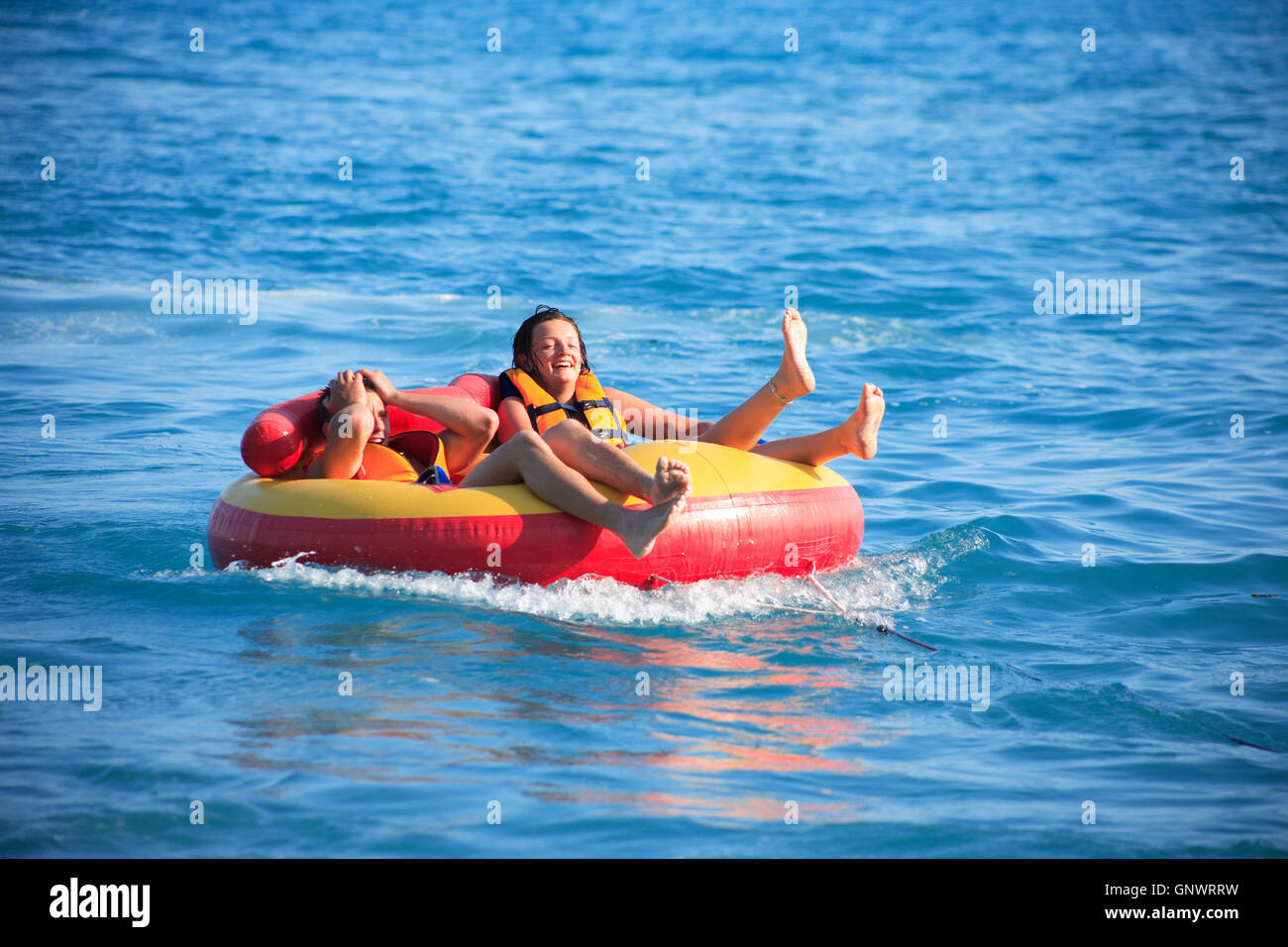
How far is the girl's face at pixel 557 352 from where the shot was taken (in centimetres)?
559

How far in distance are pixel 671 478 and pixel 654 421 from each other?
1.30 m

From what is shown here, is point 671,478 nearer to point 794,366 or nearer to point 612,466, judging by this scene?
point 612,466

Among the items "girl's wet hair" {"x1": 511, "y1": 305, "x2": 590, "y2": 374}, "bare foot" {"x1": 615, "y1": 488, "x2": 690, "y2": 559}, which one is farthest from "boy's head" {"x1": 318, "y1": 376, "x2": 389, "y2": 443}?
"bare foot" {"x1": 615, "y1": 488, "x2": 690, "y2": 559}

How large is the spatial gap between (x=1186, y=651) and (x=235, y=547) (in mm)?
4064

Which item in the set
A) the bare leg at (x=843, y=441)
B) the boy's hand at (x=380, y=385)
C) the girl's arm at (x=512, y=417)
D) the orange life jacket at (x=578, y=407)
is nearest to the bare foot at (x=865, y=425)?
the bare leg at (x=843, y=441)

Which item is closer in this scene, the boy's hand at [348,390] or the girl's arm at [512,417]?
the boy's hand at [348,390]

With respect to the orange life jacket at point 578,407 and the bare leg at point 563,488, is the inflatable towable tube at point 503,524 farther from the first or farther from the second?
the orange life jacket at point 578,407

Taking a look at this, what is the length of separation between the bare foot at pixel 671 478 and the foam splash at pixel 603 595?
0.56 meters

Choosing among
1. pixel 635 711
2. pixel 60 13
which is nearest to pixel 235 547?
pixel 635 711

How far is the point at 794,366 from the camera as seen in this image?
5273 mm

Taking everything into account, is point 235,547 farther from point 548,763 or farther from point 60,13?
point 60,13

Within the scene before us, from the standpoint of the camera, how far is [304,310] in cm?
1188

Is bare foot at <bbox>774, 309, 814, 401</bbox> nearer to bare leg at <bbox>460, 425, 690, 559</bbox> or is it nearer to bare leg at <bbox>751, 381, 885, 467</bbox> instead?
bare leg at <bbox>751, 381, 885, 467</bbox>

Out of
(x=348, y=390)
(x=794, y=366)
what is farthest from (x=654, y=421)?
(x=348, y=390)
